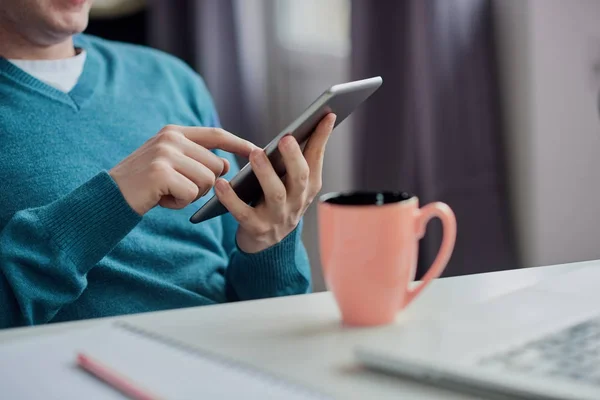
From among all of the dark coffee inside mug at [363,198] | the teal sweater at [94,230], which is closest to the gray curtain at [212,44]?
the teal sweater at [94,230]

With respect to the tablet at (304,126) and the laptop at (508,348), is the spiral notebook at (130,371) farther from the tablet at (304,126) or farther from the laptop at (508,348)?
the tablet at (304,126)

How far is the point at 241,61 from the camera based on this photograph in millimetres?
2223

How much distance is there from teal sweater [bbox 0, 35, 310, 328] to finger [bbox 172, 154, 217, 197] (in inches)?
3.6

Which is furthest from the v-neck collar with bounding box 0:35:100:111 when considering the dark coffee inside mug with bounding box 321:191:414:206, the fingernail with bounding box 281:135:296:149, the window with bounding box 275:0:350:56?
the window with bounding box 275:0:350:56

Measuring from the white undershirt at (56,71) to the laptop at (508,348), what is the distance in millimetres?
756

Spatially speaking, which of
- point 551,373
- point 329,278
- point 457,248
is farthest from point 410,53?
point 551,373

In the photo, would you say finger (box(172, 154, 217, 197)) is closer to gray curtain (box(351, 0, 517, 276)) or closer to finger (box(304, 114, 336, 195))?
finger (box(304, 114, 336, 195))

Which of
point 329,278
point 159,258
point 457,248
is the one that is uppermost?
point 329,278

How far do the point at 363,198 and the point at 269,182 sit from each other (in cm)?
17

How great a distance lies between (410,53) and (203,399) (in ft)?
4.05

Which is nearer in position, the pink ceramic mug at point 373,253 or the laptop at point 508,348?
the laptop at point 508,348

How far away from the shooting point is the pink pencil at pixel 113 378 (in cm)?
48

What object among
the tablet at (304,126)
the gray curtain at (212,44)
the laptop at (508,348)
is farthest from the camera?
the gray curtain at (212,44)

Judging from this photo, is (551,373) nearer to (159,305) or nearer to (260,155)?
(260,155)
